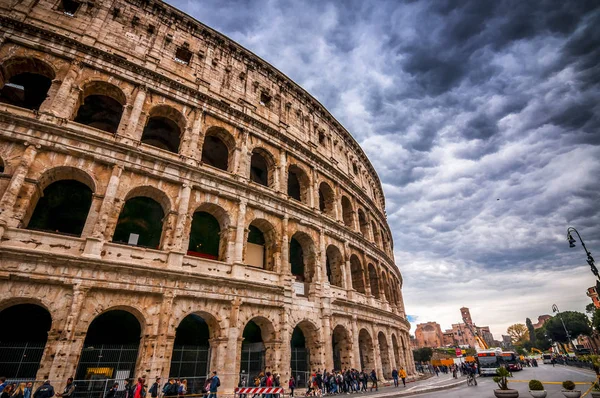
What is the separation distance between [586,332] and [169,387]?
70.5 meters

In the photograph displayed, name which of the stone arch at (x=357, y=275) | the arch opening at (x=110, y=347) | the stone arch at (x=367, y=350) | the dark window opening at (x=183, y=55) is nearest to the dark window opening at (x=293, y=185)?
the stone arch at (x=357, y=275)

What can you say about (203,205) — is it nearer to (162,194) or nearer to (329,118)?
(162,194)

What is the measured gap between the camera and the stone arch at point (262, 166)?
1727cm

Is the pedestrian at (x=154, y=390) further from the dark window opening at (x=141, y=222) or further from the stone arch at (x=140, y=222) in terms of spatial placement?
the dark window opening at (x=141, y=222)

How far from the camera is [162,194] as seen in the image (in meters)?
12.7

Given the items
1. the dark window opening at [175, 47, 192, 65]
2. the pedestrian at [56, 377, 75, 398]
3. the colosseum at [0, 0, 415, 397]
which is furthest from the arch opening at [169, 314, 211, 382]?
the dark window opening at [175, 47, 192, 65]

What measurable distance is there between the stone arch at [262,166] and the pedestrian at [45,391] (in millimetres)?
11808

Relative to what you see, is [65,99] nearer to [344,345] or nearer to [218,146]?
[218,146]

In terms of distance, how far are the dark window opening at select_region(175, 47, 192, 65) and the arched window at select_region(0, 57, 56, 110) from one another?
620cm

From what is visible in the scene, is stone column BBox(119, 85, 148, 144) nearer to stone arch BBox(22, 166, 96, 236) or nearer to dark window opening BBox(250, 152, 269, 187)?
stone arch BBox(22, 166, 96, 236)

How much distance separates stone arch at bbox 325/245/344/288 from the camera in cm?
1828

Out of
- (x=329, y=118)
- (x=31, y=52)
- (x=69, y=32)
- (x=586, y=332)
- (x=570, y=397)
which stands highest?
(x=329, y=118)

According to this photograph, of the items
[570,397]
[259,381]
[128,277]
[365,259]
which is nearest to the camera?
[570,397]

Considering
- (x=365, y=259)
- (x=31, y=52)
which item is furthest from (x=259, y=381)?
(x=31, y=52)
